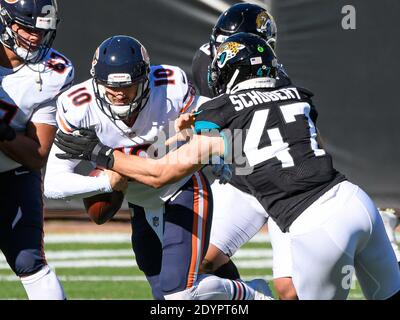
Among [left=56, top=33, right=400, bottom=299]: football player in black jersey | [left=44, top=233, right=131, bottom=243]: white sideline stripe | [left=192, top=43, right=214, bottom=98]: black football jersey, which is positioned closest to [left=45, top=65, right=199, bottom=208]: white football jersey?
[left=56, top=33, right=400, bottom=299]: football player in black jersey

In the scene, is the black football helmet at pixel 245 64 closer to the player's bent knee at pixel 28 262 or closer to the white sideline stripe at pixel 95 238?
the player's bent knee at pixel 28 262

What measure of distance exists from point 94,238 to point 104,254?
0.66m

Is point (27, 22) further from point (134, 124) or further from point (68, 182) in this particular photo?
point (68, 182)

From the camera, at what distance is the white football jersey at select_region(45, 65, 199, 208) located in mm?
4613

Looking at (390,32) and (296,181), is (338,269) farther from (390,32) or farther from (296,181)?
(390,32)

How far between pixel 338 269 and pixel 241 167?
2.01 feet

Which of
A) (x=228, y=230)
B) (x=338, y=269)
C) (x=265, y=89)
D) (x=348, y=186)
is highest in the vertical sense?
(x=265, y=89)

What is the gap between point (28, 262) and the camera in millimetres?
4734

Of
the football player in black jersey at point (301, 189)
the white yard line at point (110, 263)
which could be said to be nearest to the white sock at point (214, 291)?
the football player in black jersey at point (301, 189)

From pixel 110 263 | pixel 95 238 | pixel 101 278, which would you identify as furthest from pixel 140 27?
pixel 101 278

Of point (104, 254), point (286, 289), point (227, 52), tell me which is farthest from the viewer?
point (104, 254)

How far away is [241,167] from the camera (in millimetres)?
4152

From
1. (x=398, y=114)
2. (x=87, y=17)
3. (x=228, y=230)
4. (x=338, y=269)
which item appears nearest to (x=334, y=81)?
(x=398, y=114)

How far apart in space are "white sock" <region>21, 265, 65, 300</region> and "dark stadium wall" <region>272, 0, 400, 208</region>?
168 inches
